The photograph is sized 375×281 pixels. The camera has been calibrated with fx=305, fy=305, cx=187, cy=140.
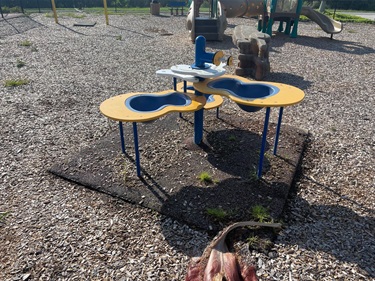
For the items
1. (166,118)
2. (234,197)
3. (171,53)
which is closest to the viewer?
(234,197)

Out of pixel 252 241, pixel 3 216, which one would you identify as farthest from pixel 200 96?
pixel 3 216

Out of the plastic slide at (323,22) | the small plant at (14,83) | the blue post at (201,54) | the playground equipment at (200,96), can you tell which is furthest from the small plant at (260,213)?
the plastic slide at (323,22)

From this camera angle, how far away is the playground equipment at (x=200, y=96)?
3.05m

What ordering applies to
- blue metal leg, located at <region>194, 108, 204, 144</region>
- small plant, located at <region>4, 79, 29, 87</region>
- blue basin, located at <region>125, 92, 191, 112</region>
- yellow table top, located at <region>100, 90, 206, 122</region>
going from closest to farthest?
1. yellow table top, located at <region>100, 90, 206, 122</region>
2. blue basin, located at <region>125, 92, 191, 112</region>
3. blue metal leg, located at <region>194, 108, 204, 144</region>
4. small plant, located at <region>4, 79, 29, 87</region>

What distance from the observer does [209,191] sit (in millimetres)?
3166

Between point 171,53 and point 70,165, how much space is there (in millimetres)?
5941

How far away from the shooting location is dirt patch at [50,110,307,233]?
2.97m

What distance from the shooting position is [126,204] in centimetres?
304

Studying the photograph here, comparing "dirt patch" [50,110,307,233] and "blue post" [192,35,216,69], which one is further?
"blue post" [192,35,216,69]

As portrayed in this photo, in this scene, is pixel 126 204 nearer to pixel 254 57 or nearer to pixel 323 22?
pixel 254 57

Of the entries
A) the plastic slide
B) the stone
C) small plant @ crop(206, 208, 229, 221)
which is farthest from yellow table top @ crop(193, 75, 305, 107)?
the plastic slide

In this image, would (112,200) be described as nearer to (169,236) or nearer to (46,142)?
(169,236)

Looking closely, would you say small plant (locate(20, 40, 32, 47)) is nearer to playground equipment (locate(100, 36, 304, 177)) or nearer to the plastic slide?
playground equipment (locate(100, 36, 304, 177))

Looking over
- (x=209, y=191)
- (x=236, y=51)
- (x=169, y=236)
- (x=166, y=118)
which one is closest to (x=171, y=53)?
(x=236, y=51)
